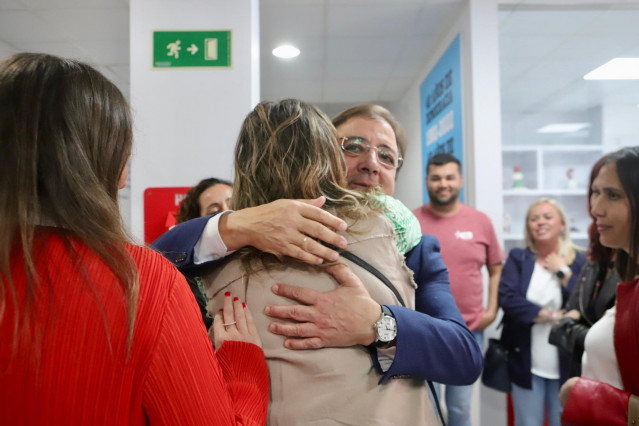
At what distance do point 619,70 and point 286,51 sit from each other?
10.8ft

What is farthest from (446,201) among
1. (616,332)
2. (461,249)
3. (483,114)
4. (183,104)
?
(616,332)

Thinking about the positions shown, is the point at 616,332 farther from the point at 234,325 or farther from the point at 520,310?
the point at 520,310

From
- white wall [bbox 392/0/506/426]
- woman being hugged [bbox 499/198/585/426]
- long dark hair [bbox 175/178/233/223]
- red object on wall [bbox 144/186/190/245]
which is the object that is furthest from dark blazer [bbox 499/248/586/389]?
red object on wall [bbox 144/186/190/245]

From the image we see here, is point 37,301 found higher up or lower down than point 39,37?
lower down

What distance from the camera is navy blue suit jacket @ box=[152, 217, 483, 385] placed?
0.89 meters

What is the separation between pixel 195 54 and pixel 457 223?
79.1 inches

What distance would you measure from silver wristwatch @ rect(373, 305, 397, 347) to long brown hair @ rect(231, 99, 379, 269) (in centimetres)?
19

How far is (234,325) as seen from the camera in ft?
2.86

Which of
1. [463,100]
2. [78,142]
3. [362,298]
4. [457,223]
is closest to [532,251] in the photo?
[457,223]

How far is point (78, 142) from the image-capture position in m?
0.65

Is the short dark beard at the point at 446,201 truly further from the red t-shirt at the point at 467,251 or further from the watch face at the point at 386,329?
the watch face at the point at 386,329

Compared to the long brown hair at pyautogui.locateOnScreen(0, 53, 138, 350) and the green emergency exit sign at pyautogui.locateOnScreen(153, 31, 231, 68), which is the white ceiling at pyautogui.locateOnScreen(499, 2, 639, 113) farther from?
the long brown hair at pyautogui.locateOnScreen(0, 53, 138, 350)

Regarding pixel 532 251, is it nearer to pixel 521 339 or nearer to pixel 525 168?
pixel 521 339

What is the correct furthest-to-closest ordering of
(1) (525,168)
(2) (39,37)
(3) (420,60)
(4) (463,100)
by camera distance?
(1) (525,168) < (3) (420,60) < (2) (39,37) < (4) (463,100)
